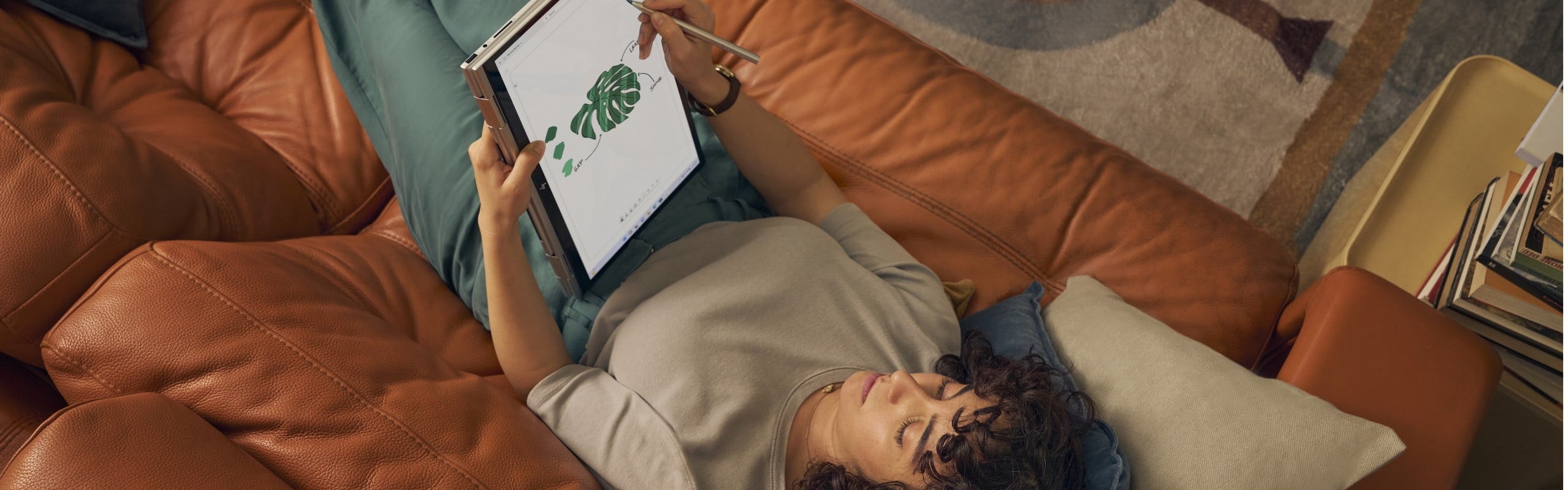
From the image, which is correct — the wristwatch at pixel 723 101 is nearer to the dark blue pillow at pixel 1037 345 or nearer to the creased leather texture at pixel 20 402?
the dark blue pillow at pixel 1037 345

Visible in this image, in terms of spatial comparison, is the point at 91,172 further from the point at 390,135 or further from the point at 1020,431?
the point at 1020,431

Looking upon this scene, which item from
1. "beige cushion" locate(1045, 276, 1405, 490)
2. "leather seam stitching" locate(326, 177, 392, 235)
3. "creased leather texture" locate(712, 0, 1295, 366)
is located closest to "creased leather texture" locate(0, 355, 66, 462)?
"leather seam stitching" locate(326, 177, 392, 235)

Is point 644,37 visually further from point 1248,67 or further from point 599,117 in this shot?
point 1248,67

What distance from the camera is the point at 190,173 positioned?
1046 mm

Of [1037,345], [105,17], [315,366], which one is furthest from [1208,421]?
[105,17]

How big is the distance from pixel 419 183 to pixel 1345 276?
1.25m

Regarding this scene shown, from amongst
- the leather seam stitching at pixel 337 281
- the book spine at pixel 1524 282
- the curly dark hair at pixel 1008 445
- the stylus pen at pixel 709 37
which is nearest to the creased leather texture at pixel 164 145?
the leather seam stitching at pixel 337 281

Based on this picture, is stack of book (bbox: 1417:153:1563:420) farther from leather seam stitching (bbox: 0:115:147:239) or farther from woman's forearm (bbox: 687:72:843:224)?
leather seam stitching (bbox: 0:115:147:239)

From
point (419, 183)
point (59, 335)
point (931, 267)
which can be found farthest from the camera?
point (931, 267)

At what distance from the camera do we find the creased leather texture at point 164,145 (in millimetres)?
826

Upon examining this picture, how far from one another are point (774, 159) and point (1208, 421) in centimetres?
65

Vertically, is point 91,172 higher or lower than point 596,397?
higher

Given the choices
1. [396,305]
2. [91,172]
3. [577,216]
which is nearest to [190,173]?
[91,172]

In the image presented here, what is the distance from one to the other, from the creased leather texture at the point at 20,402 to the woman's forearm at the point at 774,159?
0.79 metres
